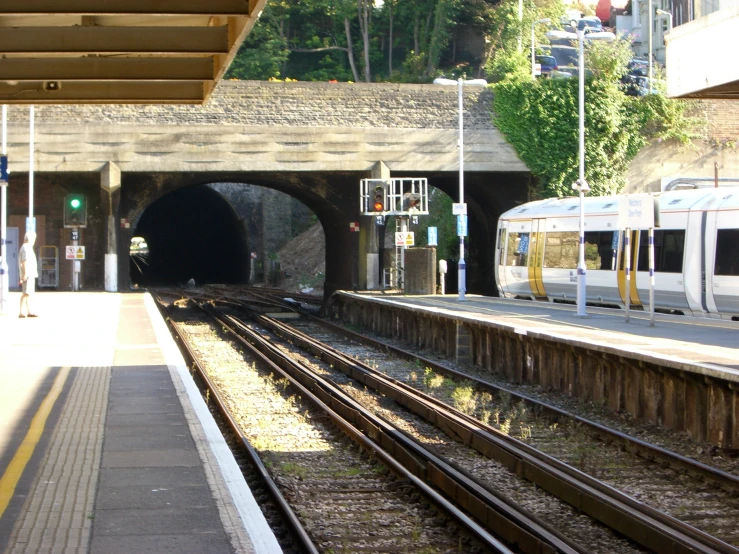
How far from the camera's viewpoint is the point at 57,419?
10.6 m

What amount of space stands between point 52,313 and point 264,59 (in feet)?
105

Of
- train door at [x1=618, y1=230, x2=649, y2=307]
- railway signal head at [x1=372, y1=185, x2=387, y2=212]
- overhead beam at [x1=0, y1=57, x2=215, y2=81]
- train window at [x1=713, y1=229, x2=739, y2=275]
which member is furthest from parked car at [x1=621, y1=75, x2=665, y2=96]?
overhead beam at [x1=0, y1=57, x2=215, y2=81]

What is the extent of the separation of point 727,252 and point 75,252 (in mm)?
22356

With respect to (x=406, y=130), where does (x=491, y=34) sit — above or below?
above

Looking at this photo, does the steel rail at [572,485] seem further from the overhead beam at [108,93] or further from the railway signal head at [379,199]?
the railway signal head at [379,199]

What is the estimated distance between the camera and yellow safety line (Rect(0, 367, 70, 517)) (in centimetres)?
741

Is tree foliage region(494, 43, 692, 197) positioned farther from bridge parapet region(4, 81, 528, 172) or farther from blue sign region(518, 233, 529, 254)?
blue sign region(518, 233, 529, 254)

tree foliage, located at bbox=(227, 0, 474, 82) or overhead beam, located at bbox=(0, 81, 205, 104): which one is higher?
tree foliage, located at bbox=(227, 0, 474, 82)

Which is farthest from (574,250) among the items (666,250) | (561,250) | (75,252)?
(75,252)

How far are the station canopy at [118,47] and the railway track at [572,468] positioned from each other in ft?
15.6

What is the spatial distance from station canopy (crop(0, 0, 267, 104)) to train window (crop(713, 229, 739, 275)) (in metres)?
10.8

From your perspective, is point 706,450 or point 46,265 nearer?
point 706,450

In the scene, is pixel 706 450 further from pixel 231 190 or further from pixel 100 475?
pixel 231 190

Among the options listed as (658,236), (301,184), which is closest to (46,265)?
(301,184)
